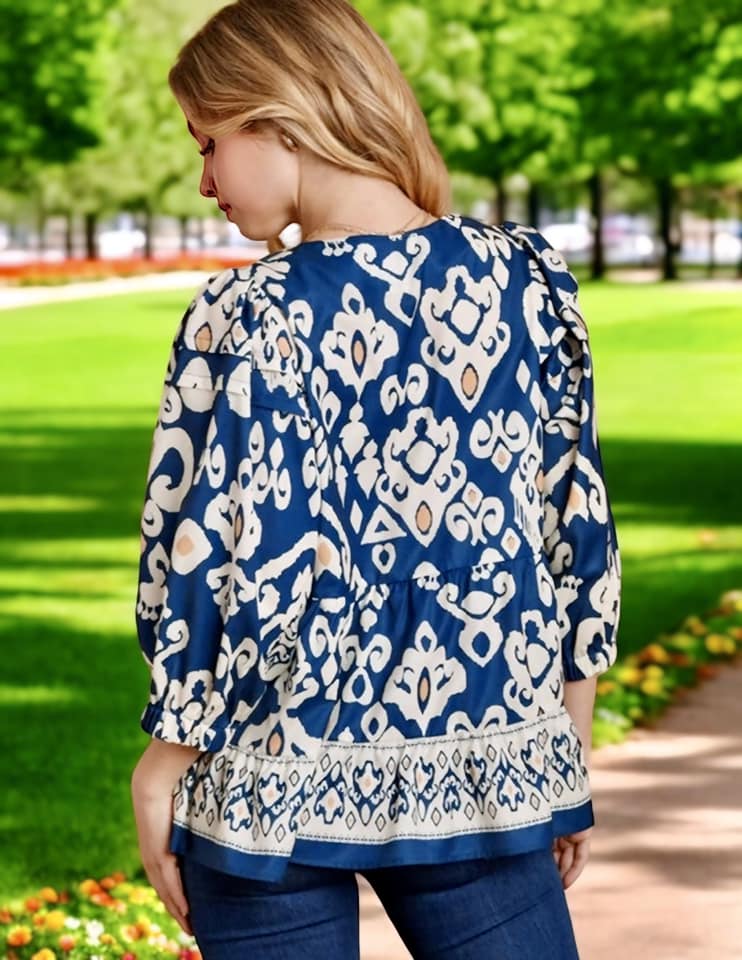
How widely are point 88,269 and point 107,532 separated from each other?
1635 inches

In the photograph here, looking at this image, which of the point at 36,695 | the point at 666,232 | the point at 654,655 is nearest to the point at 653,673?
the point at 654,655

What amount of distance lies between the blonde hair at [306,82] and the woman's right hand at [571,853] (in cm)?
89

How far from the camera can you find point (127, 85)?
174 feet

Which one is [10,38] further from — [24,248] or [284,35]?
[24,248]

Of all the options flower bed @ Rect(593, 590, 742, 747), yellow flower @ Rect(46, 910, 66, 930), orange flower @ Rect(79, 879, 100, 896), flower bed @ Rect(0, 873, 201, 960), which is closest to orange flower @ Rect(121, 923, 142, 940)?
flower bed @ Rect(0, 873, 201, 960)

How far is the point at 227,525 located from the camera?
199 cm

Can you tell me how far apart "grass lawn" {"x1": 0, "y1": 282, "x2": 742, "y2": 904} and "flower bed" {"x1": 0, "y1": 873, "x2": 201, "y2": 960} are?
0.43 meters

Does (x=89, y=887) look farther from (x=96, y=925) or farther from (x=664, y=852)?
(x=664, y=852)

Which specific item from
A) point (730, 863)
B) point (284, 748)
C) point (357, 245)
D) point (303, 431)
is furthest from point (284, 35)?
point (730, 863)

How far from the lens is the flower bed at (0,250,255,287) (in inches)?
1951

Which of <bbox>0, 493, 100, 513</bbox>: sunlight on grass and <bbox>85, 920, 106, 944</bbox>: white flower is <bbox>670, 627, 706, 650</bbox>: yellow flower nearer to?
<bbox>85, 920, 106, 944</bbox>: white flower

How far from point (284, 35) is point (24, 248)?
311 feet

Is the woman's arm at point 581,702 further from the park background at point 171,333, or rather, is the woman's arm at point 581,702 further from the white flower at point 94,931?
the park background at point 171,333

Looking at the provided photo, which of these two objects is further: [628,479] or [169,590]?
[628,479]
